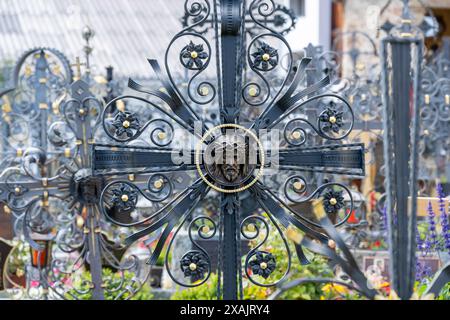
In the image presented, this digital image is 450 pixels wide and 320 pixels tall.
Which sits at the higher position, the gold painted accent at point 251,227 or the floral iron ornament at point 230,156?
the floral iron ornament at point 230,156

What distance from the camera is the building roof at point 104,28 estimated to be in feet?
73.8

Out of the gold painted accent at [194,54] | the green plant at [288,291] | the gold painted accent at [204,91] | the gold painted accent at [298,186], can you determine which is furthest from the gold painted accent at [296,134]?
the green plant at [288,291]

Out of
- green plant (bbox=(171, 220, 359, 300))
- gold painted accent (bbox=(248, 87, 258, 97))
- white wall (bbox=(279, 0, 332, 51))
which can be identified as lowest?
green plant (bbox=(171, 220, 359, 300))

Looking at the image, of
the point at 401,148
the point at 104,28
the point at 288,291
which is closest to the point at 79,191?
the point at 288,291

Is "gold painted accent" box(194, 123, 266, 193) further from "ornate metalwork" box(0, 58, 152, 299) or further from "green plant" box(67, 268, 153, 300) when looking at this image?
"green plant" box(67, 268, 153, 300)

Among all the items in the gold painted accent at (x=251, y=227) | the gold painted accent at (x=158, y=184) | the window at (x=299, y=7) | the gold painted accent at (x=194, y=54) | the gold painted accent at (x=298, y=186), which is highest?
the window at (x=299, y=7)

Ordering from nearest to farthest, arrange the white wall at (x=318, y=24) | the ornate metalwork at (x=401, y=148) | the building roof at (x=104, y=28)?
the ornate metalwork at (x=401, y=148) → the white wall at (x=318, y=24) → the building roof at (x=104, y=28)

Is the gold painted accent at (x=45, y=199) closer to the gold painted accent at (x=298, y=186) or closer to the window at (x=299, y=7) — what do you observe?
the gold painted accent at (x=298, y=186)

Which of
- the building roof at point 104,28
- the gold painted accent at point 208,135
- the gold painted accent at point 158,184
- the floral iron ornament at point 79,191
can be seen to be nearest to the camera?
the gold painted accent at point 208,135

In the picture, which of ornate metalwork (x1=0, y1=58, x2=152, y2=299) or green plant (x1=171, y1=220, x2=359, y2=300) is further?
ornate metalwork (x1=0, y1=58, x2=152, y2=299)

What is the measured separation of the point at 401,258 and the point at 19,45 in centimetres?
2016

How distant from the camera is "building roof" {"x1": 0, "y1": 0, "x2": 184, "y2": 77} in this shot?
22.5m

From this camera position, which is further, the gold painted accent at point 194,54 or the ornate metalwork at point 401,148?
the gold painted accent at point 194,54

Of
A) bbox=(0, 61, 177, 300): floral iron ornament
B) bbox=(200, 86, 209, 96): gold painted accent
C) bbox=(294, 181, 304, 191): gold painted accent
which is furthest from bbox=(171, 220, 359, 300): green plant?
bbox=(200, 86, 209, 96): gold painted accent
